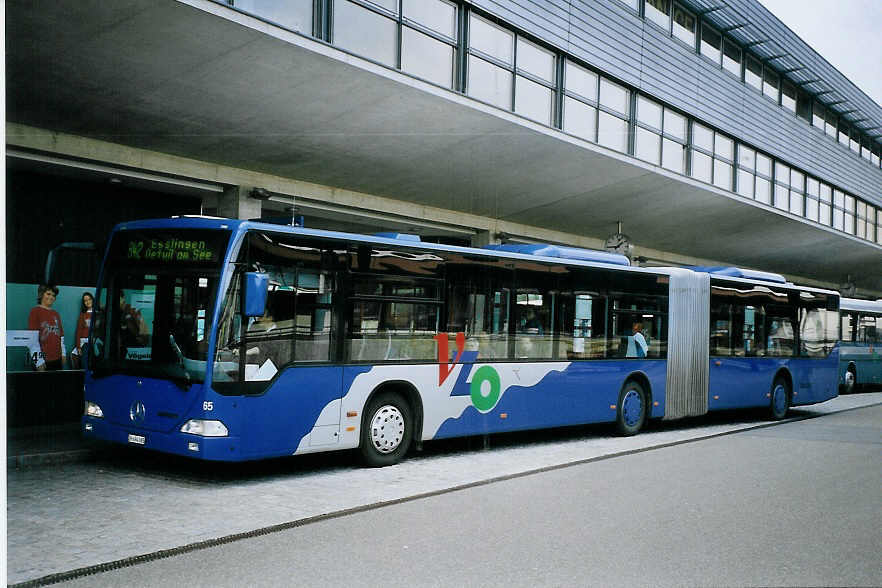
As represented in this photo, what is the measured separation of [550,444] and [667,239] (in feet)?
50.6

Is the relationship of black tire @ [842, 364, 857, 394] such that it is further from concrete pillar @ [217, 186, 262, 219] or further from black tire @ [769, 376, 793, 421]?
concrete pillar @ [217, 186, 262, 219]

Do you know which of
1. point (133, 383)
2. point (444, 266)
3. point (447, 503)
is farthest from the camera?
point (444, 266)

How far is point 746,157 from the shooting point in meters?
27.6

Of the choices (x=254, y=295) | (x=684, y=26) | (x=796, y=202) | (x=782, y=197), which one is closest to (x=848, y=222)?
(x=796, y=202)

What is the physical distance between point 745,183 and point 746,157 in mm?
833

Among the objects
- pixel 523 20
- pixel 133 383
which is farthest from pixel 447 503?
pixel 523 20

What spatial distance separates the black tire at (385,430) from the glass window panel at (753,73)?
70.9 ft

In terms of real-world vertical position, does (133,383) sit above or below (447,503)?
above

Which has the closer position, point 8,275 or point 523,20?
point 8,275

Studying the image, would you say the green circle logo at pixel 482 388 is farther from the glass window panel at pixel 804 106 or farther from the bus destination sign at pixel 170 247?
the glass window panel at pixel 804 106

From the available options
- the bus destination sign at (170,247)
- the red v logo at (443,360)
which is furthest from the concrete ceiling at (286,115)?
the red v logo at (443,360)

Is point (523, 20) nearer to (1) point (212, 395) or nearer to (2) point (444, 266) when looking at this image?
(2) point (444, 266)

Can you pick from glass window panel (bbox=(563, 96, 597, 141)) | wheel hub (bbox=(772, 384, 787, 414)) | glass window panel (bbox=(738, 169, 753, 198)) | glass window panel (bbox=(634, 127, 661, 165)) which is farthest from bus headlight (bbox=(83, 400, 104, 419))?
glass window panel (bbox=(738, 169, 753, 198))

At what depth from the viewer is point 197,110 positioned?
12828mm
